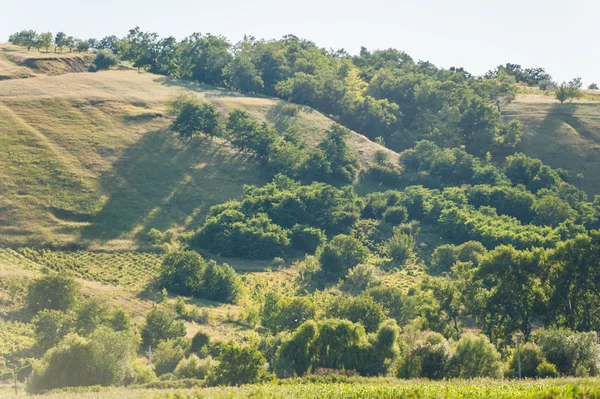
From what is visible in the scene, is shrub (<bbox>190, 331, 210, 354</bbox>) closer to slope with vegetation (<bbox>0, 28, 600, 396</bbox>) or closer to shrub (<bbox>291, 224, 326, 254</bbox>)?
slope with vegetation (<bbox>0, 28, 600, 396</bbox>)

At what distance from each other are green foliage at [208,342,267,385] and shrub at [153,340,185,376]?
13819 millimetres

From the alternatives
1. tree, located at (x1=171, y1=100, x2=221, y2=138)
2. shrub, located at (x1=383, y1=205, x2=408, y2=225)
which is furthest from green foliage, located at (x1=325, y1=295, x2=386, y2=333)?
tree, located at (x1=171, y1=100, x2=221, y2=138)

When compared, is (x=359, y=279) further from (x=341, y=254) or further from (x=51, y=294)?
(x=51, y=294)

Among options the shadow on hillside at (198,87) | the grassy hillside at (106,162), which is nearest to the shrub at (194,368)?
the grassy hillside at (106,162)

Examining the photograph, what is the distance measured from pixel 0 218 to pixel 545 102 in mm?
131993

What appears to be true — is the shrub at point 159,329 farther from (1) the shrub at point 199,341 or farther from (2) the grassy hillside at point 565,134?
(2) the grassy hillside at point 565,134

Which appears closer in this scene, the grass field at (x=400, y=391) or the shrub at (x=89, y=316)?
the grass field at (x=400, y=391)

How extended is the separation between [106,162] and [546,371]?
9941cm

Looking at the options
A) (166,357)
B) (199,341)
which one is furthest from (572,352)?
(199,341)

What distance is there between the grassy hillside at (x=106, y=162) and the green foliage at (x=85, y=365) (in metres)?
50.3

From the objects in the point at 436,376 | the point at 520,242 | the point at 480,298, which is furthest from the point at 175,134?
the point at 436,376

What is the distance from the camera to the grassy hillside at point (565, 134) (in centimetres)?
16212

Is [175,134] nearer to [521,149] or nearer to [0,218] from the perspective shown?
[0,218]

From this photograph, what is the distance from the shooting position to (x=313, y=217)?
133750 mm
